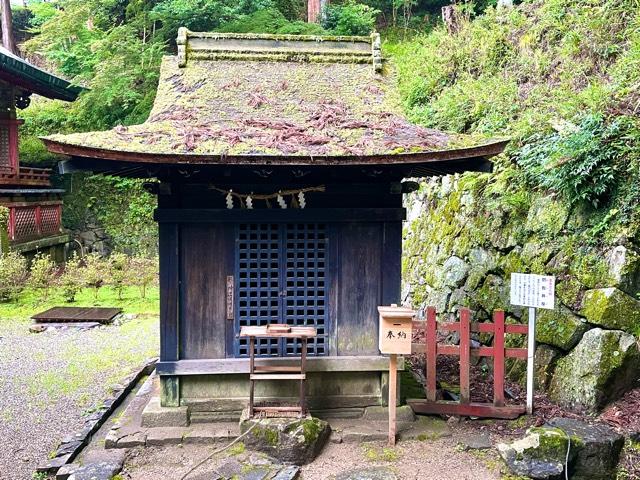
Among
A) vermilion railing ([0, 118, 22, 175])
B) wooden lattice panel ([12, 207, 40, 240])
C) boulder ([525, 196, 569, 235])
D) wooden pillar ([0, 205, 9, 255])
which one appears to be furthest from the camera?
vermilion railing ([0, 118, 22, 175])

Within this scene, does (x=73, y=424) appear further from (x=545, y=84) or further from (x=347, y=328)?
(x=545, y=84)

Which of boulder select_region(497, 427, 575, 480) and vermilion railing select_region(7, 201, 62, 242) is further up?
vermilion railing select_region(7, 201, 62, 242)

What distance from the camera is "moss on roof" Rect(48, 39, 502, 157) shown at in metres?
5.35

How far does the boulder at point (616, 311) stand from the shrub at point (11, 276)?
1490 cm

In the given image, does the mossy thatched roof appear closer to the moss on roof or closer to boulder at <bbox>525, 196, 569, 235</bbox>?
the moss on roof

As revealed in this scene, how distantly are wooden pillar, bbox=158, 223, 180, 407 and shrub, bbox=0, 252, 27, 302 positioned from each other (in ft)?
35.2

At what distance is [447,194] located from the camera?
1134 centimetres

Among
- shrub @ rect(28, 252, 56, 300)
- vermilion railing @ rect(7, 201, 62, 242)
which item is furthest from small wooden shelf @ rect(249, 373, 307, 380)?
vermilion railing @ rect(7, 201, 62, 242)

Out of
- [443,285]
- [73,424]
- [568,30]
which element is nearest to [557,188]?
[443,285]

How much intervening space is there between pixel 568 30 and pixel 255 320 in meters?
9.90

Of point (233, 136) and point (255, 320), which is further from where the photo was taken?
point (255, 320)

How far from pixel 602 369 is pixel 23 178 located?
1858cm

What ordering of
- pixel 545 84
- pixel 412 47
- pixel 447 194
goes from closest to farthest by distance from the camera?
pixel 545 84 < pixel 447 194 < pixel 412 47

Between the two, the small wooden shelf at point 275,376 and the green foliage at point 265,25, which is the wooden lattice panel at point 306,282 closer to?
the small wooden shelf at point 275,376
